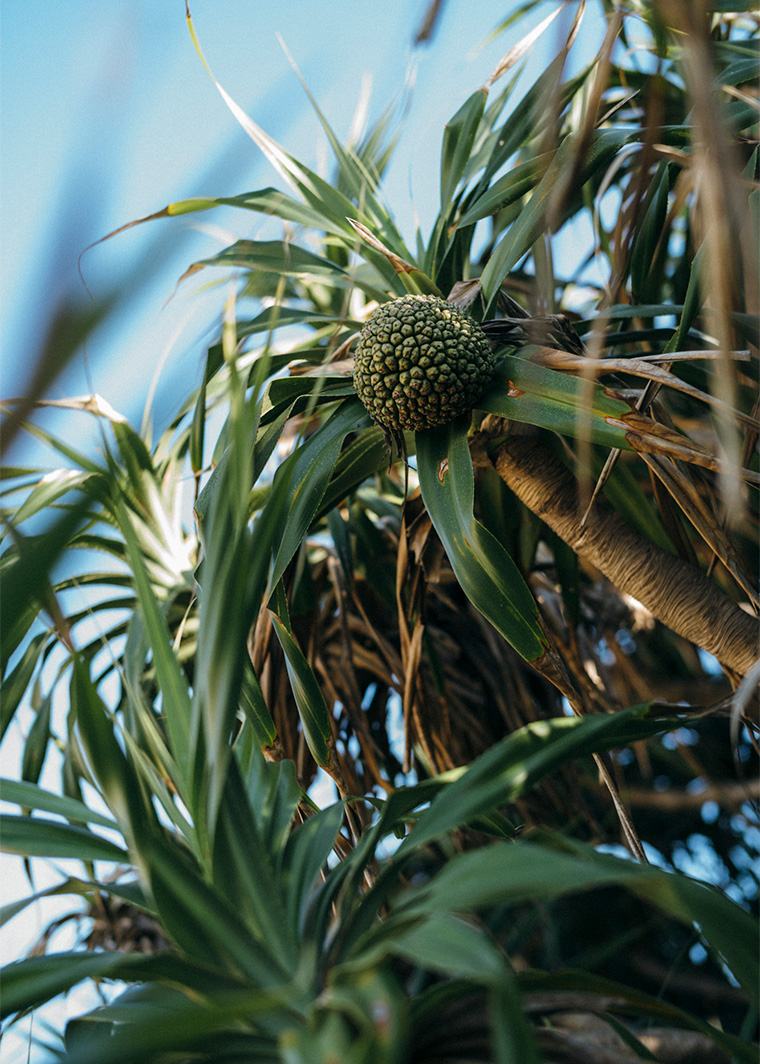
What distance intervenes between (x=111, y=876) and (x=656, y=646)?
1.47 meters

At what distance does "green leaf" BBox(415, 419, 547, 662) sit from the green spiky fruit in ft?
0.27

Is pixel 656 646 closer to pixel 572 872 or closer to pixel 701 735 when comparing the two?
pixel 701 735

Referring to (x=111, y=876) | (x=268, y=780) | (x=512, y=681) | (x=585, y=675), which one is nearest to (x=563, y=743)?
(x=268, y=780)

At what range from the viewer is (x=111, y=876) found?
1591 mm

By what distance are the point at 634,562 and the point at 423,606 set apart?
0.31m

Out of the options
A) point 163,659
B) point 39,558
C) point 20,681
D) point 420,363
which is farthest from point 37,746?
point 39,558

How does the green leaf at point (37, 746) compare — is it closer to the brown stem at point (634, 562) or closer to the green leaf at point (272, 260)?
the green leaf at point (272, 260)

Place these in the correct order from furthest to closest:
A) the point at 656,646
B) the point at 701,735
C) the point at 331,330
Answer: the point at 701,735
the point at 656,646
the point at 331,330

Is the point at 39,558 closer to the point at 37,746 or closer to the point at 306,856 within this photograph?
the point at 306,856

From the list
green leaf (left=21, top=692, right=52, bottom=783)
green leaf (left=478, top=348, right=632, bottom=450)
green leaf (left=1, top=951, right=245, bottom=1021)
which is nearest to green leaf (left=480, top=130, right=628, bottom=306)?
green leaf (left=478, top=348, right=632, bottom=450)

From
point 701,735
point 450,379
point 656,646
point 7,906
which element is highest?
point 450,379

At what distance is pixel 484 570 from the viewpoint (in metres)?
0.77

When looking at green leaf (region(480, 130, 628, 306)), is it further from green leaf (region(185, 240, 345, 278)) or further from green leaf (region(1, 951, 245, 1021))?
green leaf (region(1, 951, 245, 1021))

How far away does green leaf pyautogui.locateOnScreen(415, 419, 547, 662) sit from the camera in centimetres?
Result: 76
